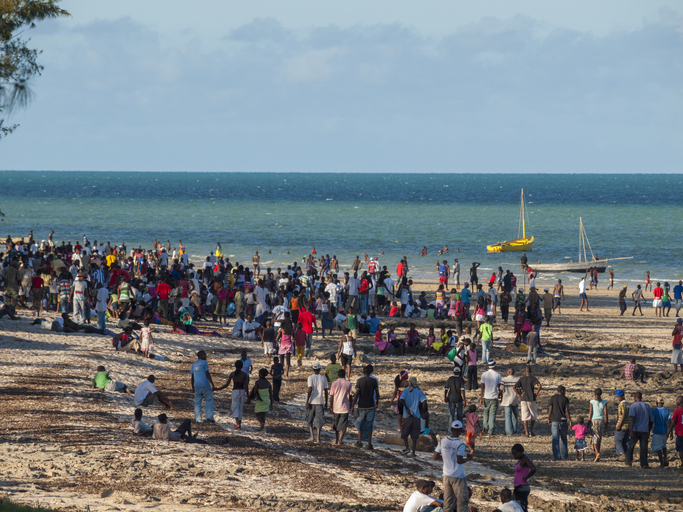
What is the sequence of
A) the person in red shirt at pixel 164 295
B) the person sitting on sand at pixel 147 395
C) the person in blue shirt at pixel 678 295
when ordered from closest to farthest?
the person sitting on sand at pixel 147 395, the person in red shirt at pixel 164 295, the person in blue shirt at pixel 678 295

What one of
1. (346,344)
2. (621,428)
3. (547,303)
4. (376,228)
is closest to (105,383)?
(346,344)

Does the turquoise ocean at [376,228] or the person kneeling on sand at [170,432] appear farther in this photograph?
the turquoise ocean at [376,228]

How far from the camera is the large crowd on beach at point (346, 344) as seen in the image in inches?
487

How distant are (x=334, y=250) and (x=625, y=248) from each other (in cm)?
2428

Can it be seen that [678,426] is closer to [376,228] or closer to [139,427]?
[139,427]

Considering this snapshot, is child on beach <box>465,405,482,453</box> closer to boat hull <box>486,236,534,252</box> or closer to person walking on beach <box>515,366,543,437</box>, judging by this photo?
person walking on beach <box>515,366,543,437</box>

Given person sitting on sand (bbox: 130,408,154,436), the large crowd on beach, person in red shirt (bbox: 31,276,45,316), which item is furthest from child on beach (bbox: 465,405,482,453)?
person in red shirt (bbox: 31,276,45,316)

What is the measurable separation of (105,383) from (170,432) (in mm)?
3443

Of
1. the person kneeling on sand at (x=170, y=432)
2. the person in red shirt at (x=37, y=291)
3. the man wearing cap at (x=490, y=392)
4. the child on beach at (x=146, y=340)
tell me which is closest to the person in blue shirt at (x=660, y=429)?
the man wearing cap at (x=490, y=392)

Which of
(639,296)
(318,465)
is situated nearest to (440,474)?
(318,465)

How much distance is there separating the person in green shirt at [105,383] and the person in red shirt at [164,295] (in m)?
7.55

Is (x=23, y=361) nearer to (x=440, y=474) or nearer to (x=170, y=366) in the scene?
(x=170, y=366)

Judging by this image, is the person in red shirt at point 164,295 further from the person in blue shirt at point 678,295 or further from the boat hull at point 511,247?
the boat hull at point 511,247

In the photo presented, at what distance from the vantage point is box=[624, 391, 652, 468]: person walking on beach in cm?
1273
